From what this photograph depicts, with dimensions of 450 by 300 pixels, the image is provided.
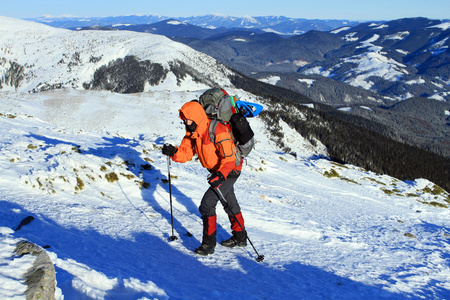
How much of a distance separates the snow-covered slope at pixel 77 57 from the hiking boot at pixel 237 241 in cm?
12020

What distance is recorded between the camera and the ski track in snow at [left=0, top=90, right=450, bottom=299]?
470 centimetres

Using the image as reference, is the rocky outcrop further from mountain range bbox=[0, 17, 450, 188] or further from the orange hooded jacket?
mountain range bbox=[0, 17, 450, 188]

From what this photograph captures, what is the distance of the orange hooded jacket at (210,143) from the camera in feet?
18.9

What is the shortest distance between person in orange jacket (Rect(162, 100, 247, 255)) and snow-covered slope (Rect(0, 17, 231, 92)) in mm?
120159

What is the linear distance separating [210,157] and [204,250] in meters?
1.99

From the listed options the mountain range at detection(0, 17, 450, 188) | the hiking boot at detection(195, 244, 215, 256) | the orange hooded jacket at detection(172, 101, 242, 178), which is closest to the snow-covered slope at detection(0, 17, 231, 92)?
the mountain range at detection(0, 17, 450, 188)

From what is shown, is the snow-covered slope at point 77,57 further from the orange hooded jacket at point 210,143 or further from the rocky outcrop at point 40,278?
the rocky outcrop at point 40,278

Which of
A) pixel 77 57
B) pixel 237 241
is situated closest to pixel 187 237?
pixel 237 241

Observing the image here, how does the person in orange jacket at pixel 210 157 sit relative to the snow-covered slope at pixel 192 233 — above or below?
above

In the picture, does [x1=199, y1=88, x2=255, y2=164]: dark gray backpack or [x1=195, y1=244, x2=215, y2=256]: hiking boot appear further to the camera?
[x1=195, y1=244, x2=215, y2=256]: hiking boot

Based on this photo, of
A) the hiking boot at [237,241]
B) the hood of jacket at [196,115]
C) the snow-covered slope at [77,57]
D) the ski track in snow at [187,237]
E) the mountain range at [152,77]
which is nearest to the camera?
the ski track in snow at [187,237]

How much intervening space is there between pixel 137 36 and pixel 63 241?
7487 inches

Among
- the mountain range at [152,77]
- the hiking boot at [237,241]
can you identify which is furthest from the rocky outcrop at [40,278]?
the mountain range at [152,77]

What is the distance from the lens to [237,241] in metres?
6.92
